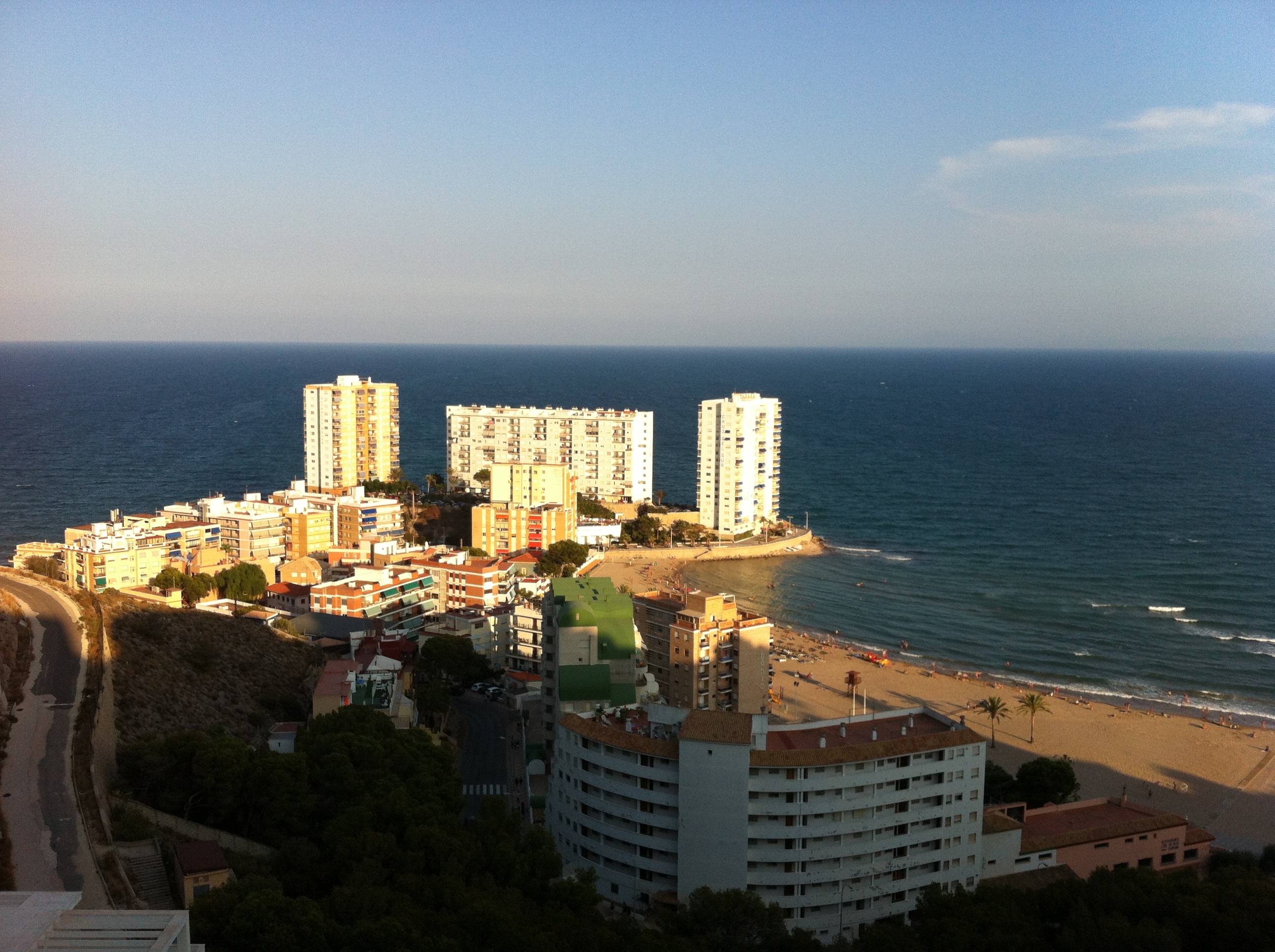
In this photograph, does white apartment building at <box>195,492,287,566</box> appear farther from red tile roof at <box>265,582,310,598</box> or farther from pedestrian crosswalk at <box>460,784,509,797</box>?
pedestrian crosswalk at <box>460,784,509,797</box>

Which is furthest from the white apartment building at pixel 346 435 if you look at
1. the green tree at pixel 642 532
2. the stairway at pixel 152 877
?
the stairway at pixel 152 877

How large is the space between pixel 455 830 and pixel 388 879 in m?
1.66

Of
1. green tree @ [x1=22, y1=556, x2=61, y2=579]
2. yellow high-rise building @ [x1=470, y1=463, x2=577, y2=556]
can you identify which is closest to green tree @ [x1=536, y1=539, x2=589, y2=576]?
yellow high-rise building @ [x1=470, y1=463, x2=577, y2=556]

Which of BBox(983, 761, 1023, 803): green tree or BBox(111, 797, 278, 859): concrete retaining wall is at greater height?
BBox(111, 797, 278, 859): concrete retaining wall

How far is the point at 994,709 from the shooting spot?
26.7 meters

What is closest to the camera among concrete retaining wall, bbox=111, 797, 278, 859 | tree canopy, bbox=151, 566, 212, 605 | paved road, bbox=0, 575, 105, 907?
paved road, bbox=0, 575, 105, 907

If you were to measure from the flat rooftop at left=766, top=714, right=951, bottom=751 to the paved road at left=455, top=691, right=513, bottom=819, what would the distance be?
5596mm

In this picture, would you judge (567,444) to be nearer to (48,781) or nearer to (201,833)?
(201,833)

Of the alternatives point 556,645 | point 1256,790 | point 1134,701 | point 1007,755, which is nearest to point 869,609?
point 1134,701

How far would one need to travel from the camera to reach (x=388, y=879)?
14141 millimetres

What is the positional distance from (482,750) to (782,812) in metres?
8.71

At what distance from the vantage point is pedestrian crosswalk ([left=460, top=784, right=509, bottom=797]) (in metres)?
20.8

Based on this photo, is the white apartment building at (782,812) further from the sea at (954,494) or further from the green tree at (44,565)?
the green tree at (44,565)

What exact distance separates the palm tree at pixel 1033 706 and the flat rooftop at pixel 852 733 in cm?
982
